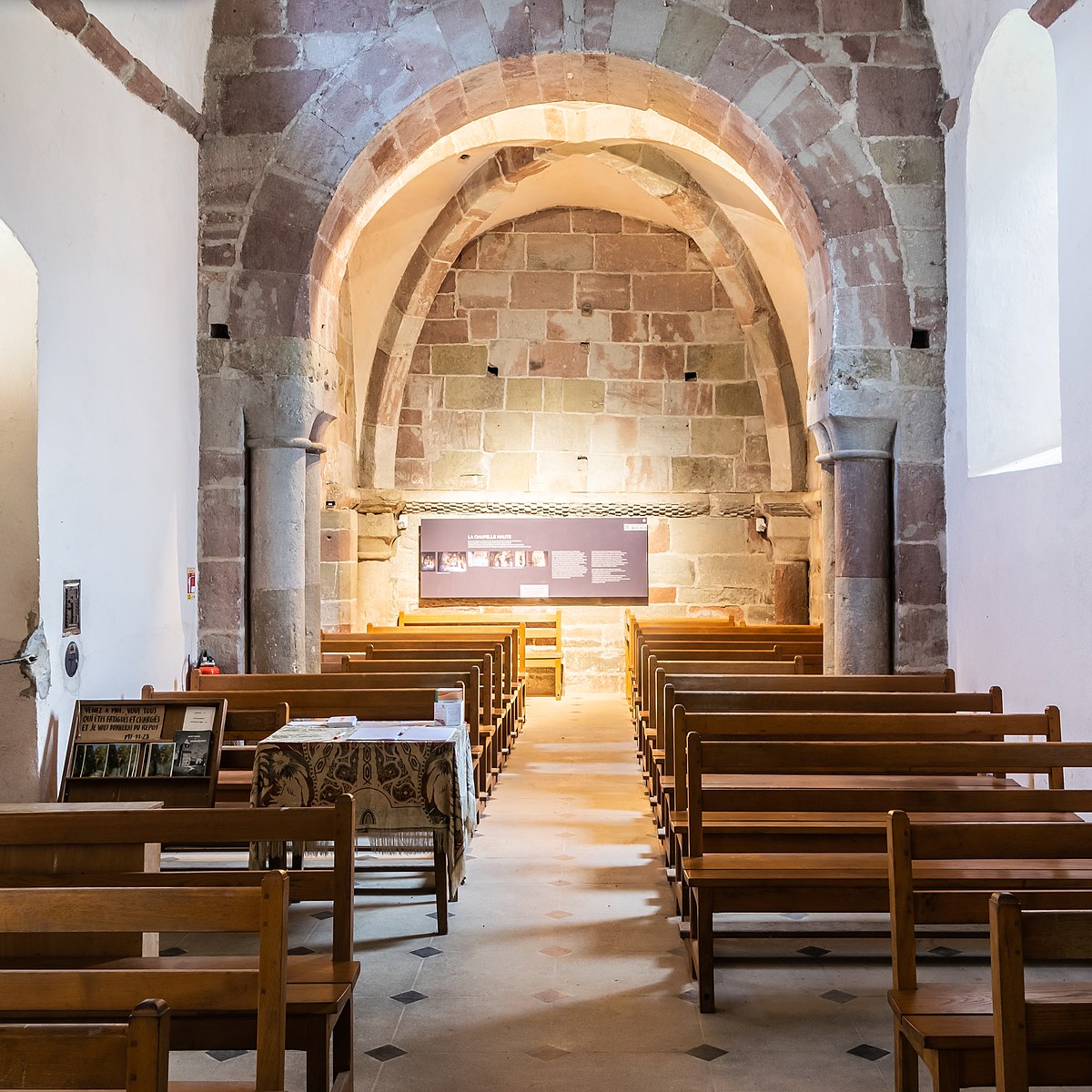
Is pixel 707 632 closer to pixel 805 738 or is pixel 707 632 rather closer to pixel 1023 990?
pixel 805 738

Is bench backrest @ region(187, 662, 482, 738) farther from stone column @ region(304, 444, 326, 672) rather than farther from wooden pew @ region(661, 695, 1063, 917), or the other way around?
wooden pew @ region(661, 695, 1063, 917)

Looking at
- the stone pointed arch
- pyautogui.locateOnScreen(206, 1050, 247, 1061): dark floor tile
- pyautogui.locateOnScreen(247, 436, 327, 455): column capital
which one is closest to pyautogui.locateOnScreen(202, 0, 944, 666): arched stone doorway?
the stone pointed arch

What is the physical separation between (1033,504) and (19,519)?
4.17 meters

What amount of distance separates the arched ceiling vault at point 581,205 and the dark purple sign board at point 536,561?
0.97 m

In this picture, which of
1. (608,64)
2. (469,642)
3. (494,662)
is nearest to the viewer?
(608,64)

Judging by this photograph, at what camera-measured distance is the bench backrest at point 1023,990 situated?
1987mm

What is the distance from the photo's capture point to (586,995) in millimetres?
3625

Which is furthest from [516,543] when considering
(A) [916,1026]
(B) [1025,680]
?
(A) [916,1026]

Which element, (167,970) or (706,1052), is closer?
(167,970)

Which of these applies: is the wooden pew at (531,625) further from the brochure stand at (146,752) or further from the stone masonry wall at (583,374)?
the brochure stand at (146,752)

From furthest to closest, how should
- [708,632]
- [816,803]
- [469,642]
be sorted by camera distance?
[708,632] < [469,642] < [816,803]

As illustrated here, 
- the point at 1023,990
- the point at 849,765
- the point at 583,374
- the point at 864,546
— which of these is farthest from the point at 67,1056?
the point at 583,374

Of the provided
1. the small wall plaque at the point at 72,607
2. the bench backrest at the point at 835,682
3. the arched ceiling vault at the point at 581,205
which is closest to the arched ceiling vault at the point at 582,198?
the arched ceiling vault at the point at 581,205

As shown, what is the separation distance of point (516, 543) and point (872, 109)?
6.28 m
